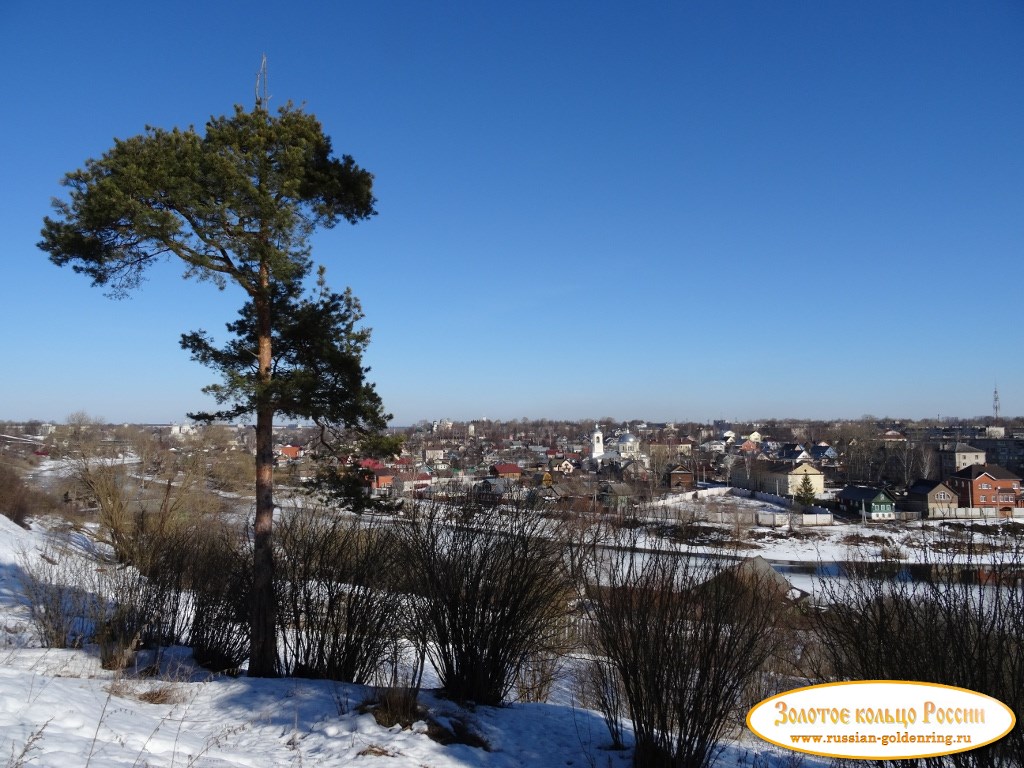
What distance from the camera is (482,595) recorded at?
26.0ft

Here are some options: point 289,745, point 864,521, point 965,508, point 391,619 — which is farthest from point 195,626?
point 965,508

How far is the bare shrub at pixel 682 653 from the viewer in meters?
5.27

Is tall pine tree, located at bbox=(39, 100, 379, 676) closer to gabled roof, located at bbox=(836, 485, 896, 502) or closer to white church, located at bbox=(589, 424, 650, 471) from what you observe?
gabled roof, located at bbox=(836, 485, 896, 502)

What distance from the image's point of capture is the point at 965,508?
45.3 m

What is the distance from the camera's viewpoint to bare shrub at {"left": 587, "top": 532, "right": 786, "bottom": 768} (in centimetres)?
527

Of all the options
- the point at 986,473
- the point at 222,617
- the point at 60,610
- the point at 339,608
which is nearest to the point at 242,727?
the point at 339,608

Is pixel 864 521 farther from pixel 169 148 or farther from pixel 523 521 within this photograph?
pixel 169 148

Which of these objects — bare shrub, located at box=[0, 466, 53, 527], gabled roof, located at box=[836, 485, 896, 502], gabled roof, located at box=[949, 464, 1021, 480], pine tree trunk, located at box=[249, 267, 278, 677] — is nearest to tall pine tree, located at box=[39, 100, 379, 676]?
pine tree trunk, located at box=[249, 267, 278, 677]

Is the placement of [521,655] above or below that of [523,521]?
below

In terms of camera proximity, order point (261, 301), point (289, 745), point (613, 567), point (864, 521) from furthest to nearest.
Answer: point (864, 521), point (261, 301), point (613, 567), point (289, 745)

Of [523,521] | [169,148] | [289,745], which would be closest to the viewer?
[289,745]

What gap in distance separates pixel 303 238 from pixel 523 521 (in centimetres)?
544

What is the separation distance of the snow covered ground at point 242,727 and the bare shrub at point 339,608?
2.83 ft

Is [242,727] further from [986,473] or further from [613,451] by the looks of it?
[613,451]
